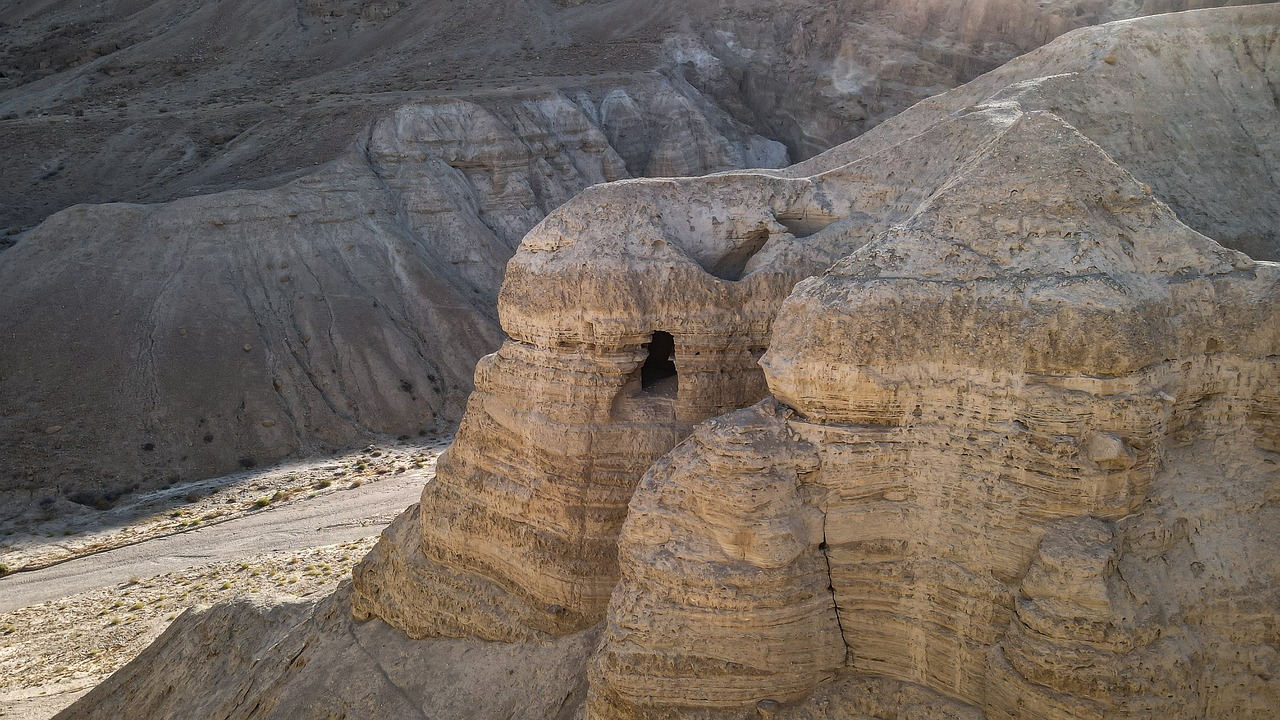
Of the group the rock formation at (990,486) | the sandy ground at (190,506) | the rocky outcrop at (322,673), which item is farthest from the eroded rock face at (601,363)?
the sandy ground at (190,506)

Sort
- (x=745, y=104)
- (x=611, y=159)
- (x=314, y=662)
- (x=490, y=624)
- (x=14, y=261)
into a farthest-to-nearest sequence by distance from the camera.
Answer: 1. (x=745, y=104)
2. (x=611, y=159)
3. (x=14, y=261)
4. (x=314, y=662)
5. (x=490, y=624)

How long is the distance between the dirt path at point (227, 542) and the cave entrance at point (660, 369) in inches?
492

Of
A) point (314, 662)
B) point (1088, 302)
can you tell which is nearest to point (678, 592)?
point (1088, 302)

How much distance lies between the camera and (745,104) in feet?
176

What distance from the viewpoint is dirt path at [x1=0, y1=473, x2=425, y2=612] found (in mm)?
25281

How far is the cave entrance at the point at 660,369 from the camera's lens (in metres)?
13.7

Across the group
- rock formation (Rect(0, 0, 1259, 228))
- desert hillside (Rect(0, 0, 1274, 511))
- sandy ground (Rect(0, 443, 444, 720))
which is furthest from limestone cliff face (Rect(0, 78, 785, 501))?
rock formation (Rect(0, 0, 1259, 228))

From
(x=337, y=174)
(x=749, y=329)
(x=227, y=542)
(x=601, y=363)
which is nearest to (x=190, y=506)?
(x=227, y=542)

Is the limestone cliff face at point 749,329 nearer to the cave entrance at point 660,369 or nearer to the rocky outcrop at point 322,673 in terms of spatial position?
the cave entrance at point 660,369

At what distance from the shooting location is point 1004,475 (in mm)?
9070

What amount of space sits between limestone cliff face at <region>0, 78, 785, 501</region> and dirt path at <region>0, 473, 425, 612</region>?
518 cm

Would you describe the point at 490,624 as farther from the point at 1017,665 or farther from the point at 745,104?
the point at 745,104

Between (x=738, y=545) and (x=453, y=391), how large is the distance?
30408 millimetres

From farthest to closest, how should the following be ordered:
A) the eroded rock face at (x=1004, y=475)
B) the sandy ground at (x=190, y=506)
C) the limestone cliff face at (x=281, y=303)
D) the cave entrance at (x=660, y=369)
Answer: the limestone cliff face at (x=281, y=303), the sandy ground at (x=190, y=506), the cave entrance at (x=660, y=369), the eroded rock face at (x=1004, y=475)
